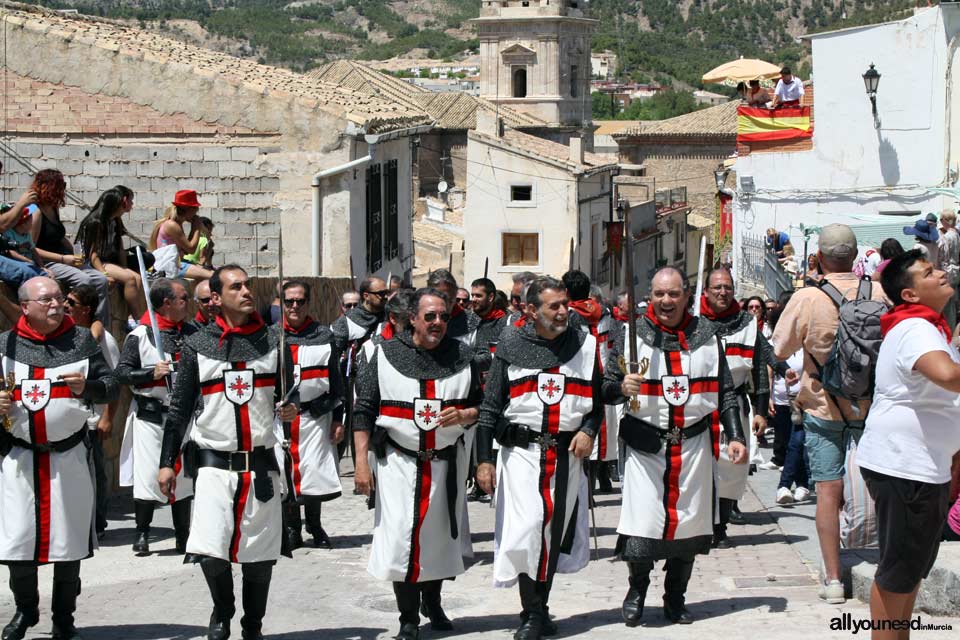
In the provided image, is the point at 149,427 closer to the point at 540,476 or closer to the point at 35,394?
the point at 35,394

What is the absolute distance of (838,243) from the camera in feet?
27.9

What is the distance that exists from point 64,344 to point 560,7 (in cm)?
Result: 8935

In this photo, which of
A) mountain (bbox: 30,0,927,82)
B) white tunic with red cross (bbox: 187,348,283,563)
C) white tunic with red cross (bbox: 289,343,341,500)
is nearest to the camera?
white tunic with red cross (bbox: 187,348,283,563)

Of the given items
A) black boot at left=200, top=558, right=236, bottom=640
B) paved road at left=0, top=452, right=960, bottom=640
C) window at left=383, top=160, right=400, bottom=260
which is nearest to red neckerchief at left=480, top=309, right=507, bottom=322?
paved road at left=0, top=452, right=960, bottom=640

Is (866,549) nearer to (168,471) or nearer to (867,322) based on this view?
(867,322)

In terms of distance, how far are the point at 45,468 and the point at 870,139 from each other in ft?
69.7

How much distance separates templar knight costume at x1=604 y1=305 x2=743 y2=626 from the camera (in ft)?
26.2

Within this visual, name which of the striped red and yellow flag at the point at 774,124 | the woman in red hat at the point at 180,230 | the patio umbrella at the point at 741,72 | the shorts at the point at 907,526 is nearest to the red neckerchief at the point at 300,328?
the woman in red hat at the point at 180,230

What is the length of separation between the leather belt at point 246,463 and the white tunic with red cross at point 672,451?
1.83m

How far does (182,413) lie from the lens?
302 inches

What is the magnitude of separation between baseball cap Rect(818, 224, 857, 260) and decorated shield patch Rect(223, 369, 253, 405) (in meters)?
3.21

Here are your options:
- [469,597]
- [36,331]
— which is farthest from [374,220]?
[36,331]

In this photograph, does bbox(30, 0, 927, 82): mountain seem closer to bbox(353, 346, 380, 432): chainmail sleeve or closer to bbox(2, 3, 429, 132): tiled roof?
bbox(2, 3, 429, 132): tiled roof

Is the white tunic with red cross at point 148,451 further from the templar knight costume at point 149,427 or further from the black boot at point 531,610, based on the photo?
the black boot at point 531,610
